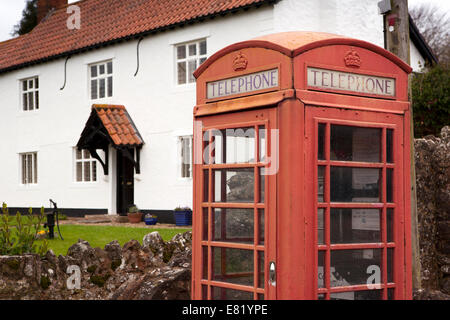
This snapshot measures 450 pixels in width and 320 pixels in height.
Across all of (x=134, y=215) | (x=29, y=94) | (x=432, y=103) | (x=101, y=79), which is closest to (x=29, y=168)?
(x=29, y=94)

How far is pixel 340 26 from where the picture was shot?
15.9 m

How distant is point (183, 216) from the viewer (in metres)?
16.7

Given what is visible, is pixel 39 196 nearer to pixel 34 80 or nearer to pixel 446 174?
pixel 34 80

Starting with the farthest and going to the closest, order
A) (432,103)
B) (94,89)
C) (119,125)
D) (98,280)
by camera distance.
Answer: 1. (94,89)
2. (119,125)
3. (432,103)
4. (98,280)

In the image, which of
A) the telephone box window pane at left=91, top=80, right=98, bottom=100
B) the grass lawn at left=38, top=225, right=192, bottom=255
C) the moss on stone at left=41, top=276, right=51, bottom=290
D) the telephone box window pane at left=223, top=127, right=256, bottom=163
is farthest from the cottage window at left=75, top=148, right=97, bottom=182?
the telephone box window pane at left=223, top=127, right=256, bottom=163

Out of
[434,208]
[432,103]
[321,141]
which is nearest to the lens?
[321,141]

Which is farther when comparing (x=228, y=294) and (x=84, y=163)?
(x=84, y=163)

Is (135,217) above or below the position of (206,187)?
below

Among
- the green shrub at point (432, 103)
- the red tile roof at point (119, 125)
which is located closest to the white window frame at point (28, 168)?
the red tile roof at point (119, 125)

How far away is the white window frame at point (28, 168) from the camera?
23.4m

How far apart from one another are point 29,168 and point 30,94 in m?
2.70

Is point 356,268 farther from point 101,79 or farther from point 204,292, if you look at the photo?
point 101,79

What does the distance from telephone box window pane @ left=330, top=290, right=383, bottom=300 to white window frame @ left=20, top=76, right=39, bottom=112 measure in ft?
66.2
